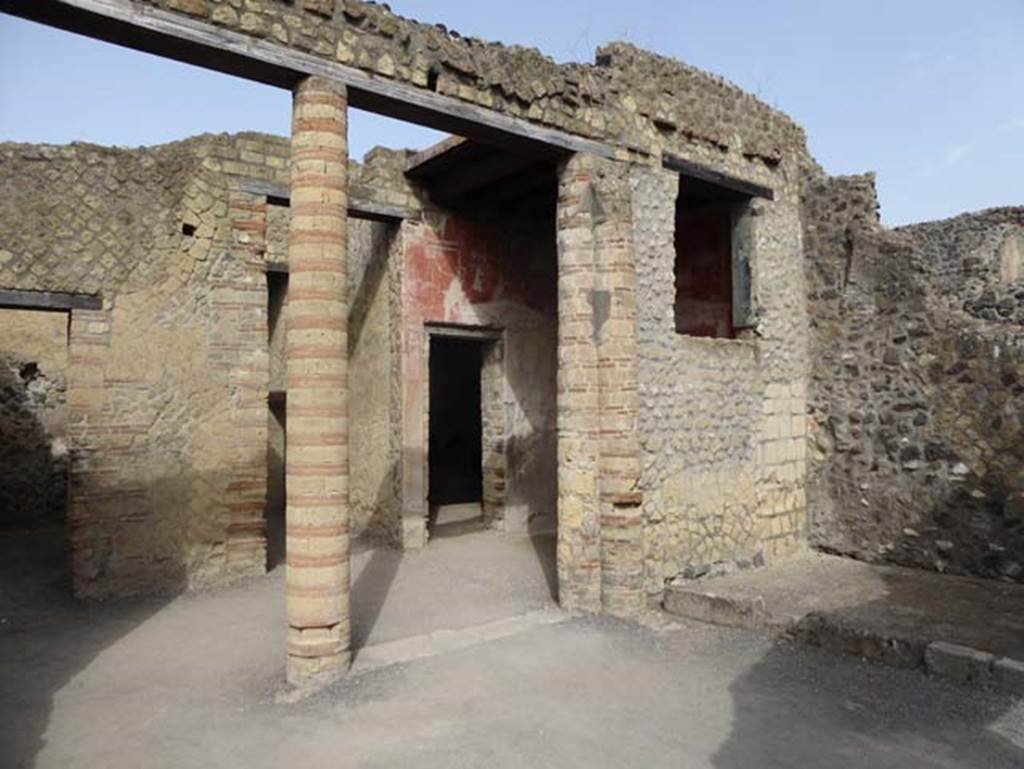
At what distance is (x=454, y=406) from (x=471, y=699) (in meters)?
9.87

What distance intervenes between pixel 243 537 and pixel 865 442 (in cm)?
585

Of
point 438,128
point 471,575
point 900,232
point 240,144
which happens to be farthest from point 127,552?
point 900,232

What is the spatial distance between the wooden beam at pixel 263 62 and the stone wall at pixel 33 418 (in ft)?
24.7

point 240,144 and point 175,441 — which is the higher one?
point 240,144

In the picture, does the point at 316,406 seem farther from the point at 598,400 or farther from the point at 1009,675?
the point at 1009,675

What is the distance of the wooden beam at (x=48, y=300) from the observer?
631 centimetres

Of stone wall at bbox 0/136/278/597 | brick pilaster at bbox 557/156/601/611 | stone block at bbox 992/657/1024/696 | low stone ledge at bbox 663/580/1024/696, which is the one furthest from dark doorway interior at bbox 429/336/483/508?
stone block at bbox 992/657/1024/696

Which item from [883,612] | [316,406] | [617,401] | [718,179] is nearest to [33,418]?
[316,406]

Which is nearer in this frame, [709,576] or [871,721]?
[871,721]

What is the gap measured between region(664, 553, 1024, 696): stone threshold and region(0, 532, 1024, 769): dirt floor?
138 mm

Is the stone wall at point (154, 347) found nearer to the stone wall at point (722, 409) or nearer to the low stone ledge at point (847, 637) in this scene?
the stone wall at point (722, 409)

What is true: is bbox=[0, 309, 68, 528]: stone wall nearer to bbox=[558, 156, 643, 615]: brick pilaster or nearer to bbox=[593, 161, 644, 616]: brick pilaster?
bbox=[558, 156, 643, 615]: brick pilaster

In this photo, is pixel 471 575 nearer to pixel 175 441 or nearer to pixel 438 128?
pixel 175 441

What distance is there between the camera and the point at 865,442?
729 centimetres
